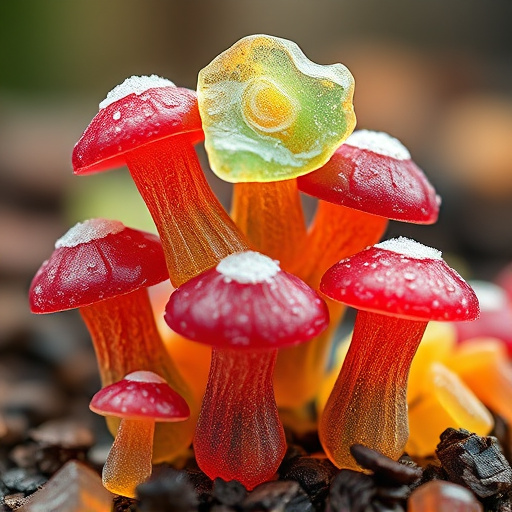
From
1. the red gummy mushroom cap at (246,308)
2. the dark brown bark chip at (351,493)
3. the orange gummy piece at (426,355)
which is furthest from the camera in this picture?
the orange gummy piece at (426,355)

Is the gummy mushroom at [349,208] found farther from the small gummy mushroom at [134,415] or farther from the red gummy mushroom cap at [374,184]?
the small gummy mushroom at [134,415]

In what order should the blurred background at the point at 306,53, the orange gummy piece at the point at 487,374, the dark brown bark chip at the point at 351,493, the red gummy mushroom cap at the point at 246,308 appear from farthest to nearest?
the blurred background at the point at 306,53 < the orange gummy piece at the point at 487,374 < the dark brown bark chip at the point at 351,493 < the red gummy mushroom cap at the point at 246,308

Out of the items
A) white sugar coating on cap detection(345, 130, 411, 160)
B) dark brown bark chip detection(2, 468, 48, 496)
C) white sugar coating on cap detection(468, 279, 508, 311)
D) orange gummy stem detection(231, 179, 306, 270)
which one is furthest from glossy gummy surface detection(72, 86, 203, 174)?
white sugar coating on cap detection(468, 279, 508, 311)

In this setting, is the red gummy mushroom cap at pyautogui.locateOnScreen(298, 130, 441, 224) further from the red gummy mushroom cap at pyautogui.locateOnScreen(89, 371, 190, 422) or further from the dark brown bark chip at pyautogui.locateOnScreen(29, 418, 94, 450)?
the dark brown bark chip at pyautogui.locateOnScreen(29, 418, 94, 450)

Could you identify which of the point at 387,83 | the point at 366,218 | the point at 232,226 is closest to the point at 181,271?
the point at 232,226

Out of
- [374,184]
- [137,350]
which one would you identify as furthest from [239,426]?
[374,184]

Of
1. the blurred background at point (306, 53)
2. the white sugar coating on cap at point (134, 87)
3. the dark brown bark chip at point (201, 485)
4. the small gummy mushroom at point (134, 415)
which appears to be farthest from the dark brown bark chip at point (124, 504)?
the blurred background at point (306, 53)

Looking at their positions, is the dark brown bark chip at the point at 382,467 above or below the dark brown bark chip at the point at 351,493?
above

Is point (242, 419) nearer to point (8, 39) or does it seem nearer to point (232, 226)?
→ point (232, 226)
